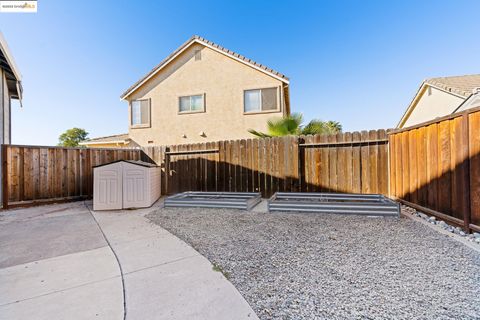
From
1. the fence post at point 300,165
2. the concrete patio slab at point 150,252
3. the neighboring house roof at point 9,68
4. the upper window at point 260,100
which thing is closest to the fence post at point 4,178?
the neighboring house roof at point 9,68

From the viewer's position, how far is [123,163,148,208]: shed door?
573 centimetres

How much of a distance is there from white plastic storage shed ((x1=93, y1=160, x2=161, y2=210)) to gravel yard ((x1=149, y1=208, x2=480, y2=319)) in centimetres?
232

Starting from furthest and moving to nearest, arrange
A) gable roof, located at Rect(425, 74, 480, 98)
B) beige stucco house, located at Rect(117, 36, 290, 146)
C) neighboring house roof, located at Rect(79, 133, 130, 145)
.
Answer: neighboring house roof, located at Rect(79, 133, 130, 145)
gable roof, located at Rect(425, 74, 480, 98)
beige stucco house, located at Rect(117, 36, 290, 146)

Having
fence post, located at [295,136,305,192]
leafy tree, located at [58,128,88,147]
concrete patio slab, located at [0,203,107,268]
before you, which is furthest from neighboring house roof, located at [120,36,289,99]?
leafy tree, located at [58,128,88,147]

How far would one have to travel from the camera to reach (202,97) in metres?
10.6

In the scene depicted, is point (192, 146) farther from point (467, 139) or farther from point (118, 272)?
point (467, 139)

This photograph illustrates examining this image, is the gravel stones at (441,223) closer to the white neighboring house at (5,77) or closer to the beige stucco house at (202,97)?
the beige stucco house at (202,97)

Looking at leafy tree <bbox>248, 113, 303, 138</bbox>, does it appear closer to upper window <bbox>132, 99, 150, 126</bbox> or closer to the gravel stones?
the gravel stones

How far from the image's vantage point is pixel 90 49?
9461 mm

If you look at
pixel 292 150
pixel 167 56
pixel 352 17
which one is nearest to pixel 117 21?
pixel 167 56

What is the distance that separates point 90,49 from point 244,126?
7.77 metres

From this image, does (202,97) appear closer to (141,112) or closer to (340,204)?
(141,112)

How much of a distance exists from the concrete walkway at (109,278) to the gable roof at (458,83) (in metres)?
14.3

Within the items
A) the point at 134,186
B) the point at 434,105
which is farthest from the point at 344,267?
the point at 434,105
